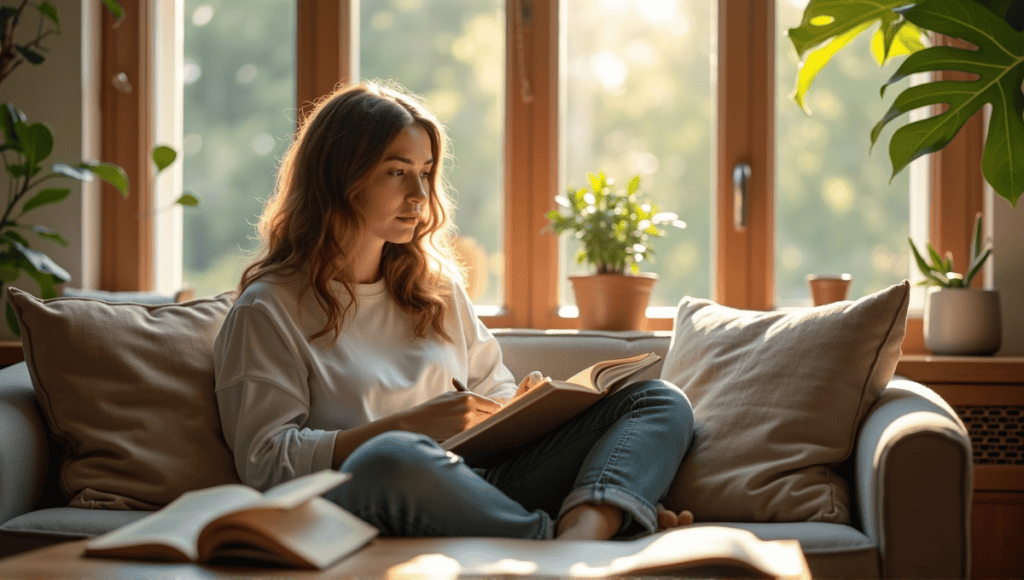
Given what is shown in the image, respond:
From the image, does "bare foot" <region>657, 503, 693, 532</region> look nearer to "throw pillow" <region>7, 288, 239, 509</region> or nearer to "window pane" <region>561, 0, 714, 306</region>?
"throw pillow" <region>7, 288, 239, 509</region>

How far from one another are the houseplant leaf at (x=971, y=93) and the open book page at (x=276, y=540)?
44.4 inches

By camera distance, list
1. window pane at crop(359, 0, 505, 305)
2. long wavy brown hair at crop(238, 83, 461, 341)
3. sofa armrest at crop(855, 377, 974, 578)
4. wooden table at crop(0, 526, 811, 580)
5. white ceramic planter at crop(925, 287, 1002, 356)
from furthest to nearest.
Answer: window pane at crop(359, 0, 505, 305) < white ceramic planter at crop(925, 287, 1002, 356) < long wavy brown hair at crop(238, 83, 461, 341) < sofa armrest at crop(855, 377, 974, 578) < wooden table at crop(0, 526, 811, 580)

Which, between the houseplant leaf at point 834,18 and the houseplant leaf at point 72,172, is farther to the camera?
the houseplant leaf at point 72,172

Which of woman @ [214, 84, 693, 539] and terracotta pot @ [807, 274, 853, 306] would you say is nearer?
woman @ [214, 84, 693, 539]

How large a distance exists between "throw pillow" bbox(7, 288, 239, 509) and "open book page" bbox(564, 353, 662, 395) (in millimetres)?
731

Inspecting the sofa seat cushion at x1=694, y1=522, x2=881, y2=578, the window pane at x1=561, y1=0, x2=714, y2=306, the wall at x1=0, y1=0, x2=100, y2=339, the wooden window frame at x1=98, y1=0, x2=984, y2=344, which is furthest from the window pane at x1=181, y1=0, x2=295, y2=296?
the sofa seat cushion at x1=694, y1=522, x2=881, y2=578

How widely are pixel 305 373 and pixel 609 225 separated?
106cm

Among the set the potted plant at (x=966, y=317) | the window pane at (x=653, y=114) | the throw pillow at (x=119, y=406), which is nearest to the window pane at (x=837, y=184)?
the window pane at (x=653, y=114)

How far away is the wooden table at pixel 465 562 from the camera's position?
799 mm

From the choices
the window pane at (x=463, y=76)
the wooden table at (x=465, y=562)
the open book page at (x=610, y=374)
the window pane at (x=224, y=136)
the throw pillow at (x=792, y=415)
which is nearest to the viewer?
the wooden table at (x=465, y=562)

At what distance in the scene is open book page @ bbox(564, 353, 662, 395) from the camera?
53.4 inches

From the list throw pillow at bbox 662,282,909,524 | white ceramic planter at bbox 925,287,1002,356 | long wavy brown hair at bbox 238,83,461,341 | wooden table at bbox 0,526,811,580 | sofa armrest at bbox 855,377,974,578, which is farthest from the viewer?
white ceramic planter at bbox 925,287,1002,356

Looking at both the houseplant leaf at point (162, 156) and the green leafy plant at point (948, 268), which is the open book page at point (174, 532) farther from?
the green leafy plant at point (948, 268)

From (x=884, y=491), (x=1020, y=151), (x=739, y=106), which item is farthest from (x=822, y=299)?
(x=884, y=491)
